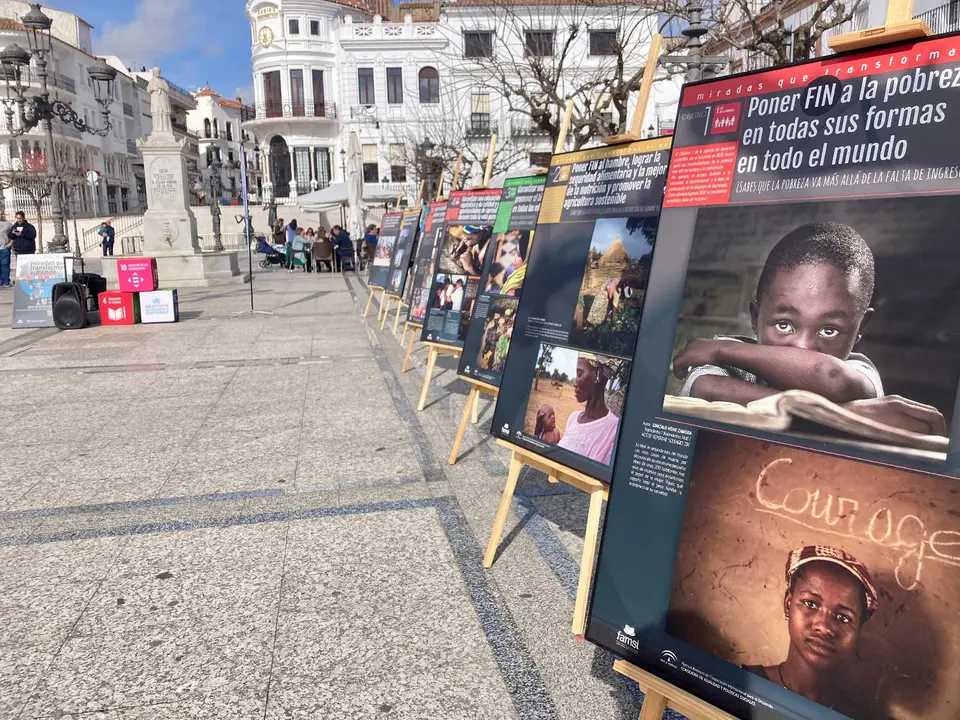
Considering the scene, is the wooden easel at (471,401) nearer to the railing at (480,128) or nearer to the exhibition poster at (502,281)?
the exhibition poster at (502,281)

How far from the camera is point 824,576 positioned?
1.59 meters

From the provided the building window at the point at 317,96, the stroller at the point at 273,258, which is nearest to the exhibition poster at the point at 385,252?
the stroller at the point at 273,258

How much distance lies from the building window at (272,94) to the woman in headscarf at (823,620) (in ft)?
149

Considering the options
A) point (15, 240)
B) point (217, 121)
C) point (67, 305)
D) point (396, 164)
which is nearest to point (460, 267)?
point (67, 305)

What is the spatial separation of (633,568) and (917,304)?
939 mm

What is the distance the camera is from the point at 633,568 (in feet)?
6.36

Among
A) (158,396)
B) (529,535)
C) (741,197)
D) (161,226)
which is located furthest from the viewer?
(161,226)

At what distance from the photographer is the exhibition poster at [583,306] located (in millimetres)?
2887

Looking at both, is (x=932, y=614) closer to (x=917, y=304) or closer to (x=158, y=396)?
(x=917, y=304)

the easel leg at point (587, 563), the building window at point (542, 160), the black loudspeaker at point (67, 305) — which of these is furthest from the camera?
the black loudspeaker at point (67, 305)

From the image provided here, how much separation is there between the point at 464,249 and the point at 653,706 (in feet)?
14.8

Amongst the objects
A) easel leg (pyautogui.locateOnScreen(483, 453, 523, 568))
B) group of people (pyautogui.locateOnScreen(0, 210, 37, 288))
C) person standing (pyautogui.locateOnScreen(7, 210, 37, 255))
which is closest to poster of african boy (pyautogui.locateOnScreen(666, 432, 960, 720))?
easel leg (pyautogui.locateOnScreen(483, 453, 523, 568))

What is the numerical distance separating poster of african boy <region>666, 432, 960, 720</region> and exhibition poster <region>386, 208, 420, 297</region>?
7.94 meters

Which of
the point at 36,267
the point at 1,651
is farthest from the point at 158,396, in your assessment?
the point at 36,267
